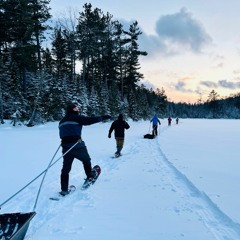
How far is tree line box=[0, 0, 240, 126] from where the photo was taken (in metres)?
28.5

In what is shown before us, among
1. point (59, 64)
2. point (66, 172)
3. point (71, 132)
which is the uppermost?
point (59, 64)

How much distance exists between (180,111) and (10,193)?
613ft

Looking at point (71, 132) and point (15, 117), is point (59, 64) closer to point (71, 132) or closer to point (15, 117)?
point (15, 117)

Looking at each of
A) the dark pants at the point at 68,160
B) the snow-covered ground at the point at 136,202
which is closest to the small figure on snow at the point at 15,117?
the snow-covered ground at the point at 136,202

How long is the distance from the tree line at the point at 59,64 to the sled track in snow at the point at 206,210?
22.2 meters

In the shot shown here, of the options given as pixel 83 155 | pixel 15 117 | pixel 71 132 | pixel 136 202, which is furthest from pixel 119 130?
pixel 15 117

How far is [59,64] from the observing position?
49.5m

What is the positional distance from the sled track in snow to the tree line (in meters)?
22.2

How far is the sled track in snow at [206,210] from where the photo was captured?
4.40 metres

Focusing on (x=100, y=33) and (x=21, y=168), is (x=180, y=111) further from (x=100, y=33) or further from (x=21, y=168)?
(x=21, y=168)

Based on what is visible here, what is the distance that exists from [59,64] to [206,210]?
47201 millimetres

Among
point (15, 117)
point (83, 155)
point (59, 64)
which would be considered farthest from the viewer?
point (59, 64)

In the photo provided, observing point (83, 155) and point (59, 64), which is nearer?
point (83, 155)

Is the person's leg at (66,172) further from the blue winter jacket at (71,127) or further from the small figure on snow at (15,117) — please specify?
the small figure on snow at (15,117)
